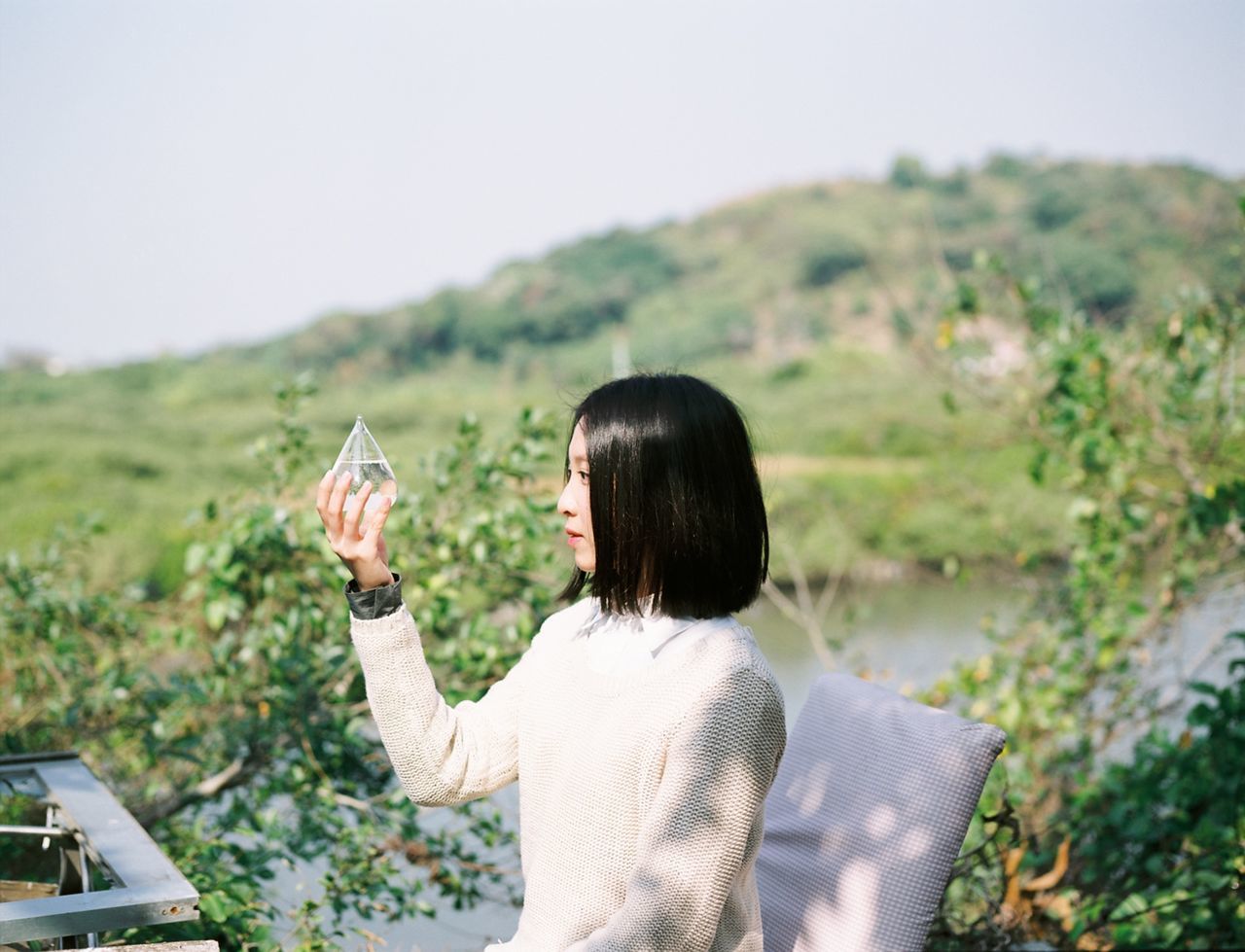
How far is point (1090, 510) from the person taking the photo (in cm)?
406

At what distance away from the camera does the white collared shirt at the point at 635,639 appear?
4.64 ft

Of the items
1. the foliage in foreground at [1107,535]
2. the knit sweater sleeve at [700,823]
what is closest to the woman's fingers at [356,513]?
the knit sweater sleeve at [700,823]

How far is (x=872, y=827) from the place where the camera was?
1677mm

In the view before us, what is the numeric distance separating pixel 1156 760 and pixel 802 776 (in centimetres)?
163

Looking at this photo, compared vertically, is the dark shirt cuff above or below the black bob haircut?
below

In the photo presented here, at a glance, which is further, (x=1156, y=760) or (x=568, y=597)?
(x=1156, y=760)

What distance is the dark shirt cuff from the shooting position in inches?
56.3

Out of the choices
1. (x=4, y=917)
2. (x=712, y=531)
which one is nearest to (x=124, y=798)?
(x=4, y=917)

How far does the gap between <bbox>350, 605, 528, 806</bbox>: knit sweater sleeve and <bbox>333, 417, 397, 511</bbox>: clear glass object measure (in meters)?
0.15

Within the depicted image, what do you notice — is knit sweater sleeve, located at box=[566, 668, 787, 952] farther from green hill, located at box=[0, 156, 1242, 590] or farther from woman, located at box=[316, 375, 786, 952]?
green hill, located at box=[0, 156, 1242, 590]

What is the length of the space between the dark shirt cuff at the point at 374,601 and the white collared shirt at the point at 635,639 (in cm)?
25

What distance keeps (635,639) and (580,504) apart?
0.58ft

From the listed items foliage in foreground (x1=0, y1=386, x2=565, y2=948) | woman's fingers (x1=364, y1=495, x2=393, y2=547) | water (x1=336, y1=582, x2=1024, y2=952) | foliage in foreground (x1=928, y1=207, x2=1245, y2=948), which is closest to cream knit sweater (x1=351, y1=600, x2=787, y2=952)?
woman's fingers (x1=364, y1=495, x2=393, y2=547)

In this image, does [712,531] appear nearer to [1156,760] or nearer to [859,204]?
[1156,760]
